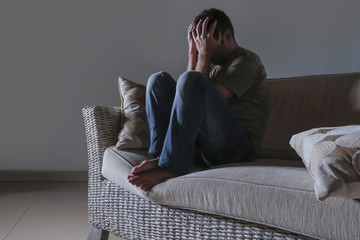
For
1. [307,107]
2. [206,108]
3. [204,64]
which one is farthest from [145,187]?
[307,107]

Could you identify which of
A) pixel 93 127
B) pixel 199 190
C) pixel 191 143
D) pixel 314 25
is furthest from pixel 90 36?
pixel 199 190

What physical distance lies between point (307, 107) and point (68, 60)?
1.75 meters

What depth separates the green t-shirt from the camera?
5.52ft

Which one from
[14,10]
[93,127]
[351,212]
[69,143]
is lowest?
[69,143]

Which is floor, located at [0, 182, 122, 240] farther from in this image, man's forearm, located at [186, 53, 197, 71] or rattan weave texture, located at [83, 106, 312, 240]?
man's forearm, located at [186, 53, 197, 71]

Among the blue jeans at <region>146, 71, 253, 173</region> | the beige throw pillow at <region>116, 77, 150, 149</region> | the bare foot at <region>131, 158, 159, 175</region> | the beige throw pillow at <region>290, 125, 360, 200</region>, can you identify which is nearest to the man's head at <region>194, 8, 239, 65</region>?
the blue jeans at <region>146, 71, 253, 173</region>

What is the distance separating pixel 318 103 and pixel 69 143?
1.81 meters

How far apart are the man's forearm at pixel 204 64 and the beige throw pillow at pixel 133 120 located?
0.32 meters

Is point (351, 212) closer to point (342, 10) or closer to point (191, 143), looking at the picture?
point (191, 143)

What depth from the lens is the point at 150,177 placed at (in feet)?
4.62

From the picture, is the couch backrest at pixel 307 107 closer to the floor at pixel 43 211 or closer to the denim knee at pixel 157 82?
the denim knee at pixel 157 82

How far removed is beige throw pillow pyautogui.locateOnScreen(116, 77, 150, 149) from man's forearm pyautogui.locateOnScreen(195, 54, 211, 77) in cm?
32

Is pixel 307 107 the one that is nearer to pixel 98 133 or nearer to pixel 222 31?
pixel 222 31

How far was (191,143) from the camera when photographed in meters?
1.44
